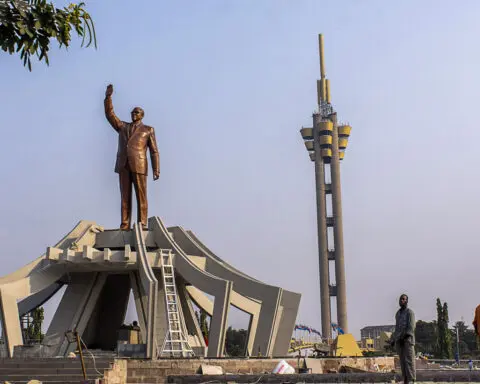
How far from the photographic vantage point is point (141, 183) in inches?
971

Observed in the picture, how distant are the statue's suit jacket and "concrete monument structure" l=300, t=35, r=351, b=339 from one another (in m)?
45.2

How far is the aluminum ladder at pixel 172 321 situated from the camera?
69.7 feet

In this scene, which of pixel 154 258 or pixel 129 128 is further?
A: pixel 129 128

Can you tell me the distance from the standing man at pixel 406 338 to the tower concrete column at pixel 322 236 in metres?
59.5

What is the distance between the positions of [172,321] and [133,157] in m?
5.44

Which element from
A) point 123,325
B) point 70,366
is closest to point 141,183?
point 123,325

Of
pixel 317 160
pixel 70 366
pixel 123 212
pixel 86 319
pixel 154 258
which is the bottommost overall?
pixel 70 366

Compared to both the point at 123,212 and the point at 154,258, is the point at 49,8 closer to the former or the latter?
the point at 154,258

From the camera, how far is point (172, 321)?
22234mm

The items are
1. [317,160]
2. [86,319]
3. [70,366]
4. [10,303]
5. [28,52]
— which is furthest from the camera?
[317,160]

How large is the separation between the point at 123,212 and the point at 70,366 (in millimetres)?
8166

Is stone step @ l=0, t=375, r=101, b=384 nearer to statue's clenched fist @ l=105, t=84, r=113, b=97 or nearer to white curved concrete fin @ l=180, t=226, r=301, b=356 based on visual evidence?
white curved concrete fin @ l=180, t=226, r=301, b=356

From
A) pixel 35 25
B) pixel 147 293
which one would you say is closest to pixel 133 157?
pixel 147 293

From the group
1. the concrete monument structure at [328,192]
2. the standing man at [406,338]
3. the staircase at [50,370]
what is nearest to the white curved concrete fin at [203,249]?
the staircase at [50,370]
